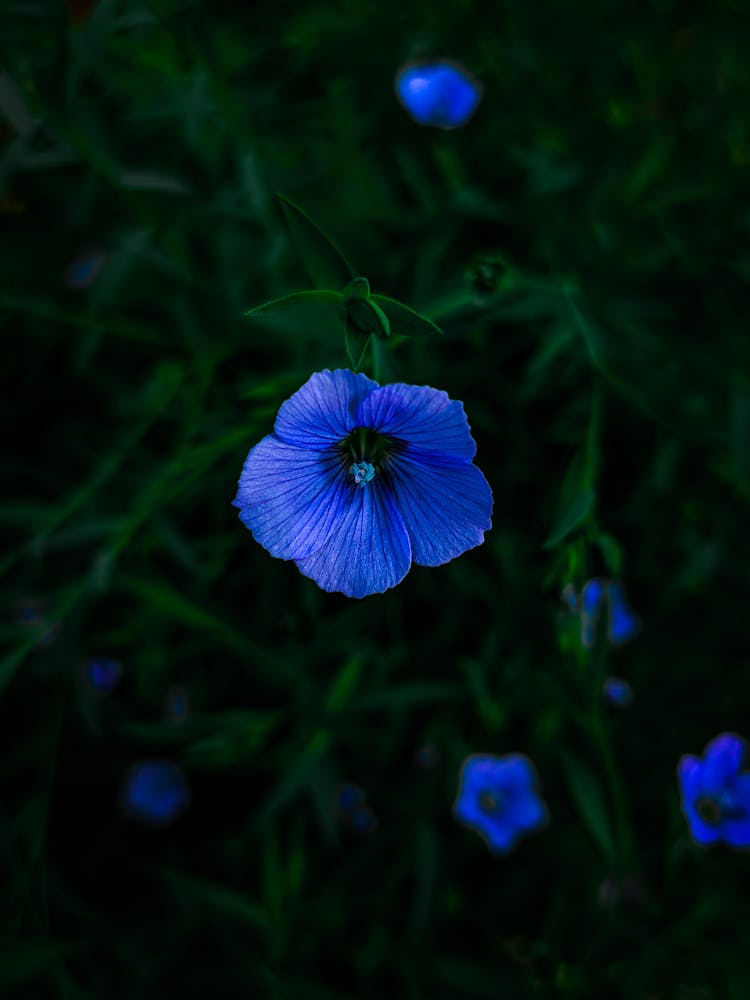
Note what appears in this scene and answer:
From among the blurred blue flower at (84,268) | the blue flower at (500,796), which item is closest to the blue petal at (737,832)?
the blue flower at (500,796)

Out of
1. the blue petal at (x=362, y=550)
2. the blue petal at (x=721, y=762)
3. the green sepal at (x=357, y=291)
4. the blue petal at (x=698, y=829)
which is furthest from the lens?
the blue petal at (x=721, y=762)

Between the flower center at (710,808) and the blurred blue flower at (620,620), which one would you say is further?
the blurred blue flower at (620,620)

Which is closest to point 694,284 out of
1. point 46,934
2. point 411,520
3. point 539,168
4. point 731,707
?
point 539,168

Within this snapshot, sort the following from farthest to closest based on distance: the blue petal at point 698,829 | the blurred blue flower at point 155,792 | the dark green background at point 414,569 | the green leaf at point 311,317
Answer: the blurred blue flower at point 155,792 → the dark green background at point 414,569 → the blue petal at point 698,829 → the green leaf at point 311,317

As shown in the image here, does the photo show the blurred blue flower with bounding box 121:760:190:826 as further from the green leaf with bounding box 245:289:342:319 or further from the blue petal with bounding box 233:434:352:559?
the green leaf with bounding box 245:289:342:319

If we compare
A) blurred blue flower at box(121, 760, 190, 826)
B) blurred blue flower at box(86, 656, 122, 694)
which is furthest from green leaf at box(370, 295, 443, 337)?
blurred blue flower at box(121, 760, 190, 826)

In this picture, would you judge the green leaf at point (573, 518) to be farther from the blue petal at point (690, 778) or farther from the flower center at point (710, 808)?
the flower center at point (710, 808)

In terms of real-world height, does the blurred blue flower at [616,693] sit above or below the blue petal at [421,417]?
above

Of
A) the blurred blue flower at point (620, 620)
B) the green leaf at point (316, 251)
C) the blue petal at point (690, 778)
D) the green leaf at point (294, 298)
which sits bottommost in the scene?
the blue petal at point (690, 778)
